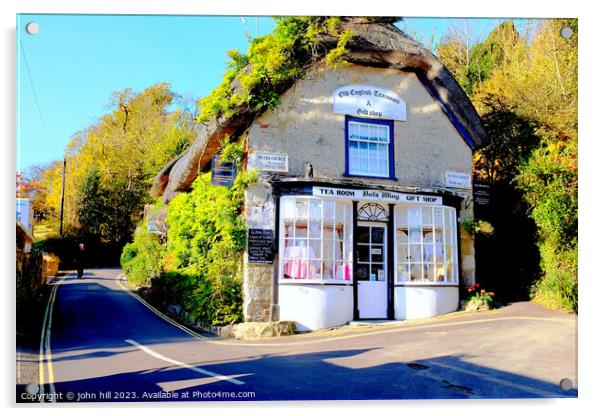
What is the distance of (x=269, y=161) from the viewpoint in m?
10.2

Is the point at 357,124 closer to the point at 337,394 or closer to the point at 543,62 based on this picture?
the point at 543,62

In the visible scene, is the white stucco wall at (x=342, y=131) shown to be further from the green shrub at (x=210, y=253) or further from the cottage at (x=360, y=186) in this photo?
the green shrub at (x=210, y=253)

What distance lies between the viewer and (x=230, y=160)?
10211 mm

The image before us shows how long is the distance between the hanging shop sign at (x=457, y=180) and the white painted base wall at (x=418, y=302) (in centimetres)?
231

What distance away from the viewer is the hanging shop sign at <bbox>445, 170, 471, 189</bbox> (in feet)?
38.4

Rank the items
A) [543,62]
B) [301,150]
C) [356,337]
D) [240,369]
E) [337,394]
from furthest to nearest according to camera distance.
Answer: [543,62]
[301,150]
[356,337]
[240,369]
[337,394]

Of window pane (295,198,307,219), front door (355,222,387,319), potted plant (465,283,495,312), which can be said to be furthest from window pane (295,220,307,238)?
potted plant (465,283,495,312)

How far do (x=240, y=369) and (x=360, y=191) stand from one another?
15.4 feet

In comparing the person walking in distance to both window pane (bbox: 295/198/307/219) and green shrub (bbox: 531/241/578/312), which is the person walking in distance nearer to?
window pane (bbox: 295/198/307/219)

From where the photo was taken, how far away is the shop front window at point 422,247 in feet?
35.8

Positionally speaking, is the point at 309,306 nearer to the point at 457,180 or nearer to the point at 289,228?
the point at 289,228
